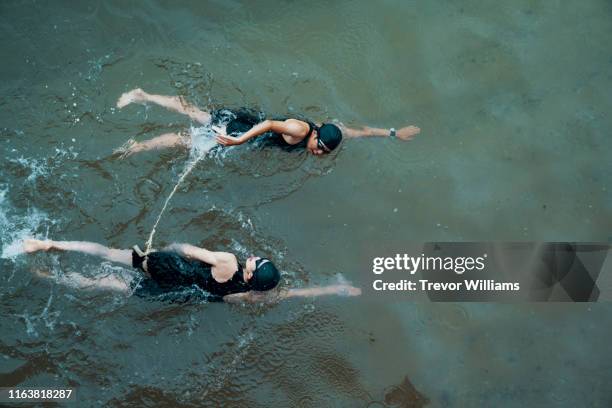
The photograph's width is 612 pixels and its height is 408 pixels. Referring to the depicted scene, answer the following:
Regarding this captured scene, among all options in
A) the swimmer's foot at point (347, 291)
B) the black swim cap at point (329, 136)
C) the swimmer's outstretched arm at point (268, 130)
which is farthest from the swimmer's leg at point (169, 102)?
the swimmer's foot at point (347, 291)

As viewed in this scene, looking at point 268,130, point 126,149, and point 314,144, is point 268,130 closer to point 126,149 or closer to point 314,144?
point 314,144

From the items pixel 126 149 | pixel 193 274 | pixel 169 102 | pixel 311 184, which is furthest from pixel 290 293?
pixel 169 102

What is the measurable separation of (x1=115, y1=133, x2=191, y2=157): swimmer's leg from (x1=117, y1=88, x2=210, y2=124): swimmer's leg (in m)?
0.27

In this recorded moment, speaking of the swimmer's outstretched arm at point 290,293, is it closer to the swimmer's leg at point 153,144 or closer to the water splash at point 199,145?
the water splash at point 199,145

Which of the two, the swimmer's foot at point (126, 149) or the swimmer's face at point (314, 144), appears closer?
the swimmer's face at point (314, 144)

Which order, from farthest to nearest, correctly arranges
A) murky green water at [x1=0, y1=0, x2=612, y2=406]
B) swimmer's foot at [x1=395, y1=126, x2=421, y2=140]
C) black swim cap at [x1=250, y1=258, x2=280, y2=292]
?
swimmer's foot at [x1=395, y1=126, x2=421, y2=140]
murky green water at [x1=0, y1=0, x2=612, y2=406]
black swim cap at [x1=250, y1=258, x2=280, y2=292]

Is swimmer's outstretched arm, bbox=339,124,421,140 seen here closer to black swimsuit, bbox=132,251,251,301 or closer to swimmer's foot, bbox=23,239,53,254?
black swimsuit, bbox=132,251,251,301

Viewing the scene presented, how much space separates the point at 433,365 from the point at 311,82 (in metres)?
3.06

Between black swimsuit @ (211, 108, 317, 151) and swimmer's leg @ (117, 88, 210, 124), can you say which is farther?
swimmer's leg @ (117, 88, 210, 124)

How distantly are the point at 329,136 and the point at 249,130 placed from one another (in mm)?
708

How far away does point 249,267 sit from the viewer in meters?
5.11

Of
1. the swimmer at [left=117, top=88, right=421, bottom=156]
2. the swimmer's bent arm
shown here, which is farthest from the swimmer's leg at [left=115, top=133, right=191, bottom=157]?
the swimmer's bent arm

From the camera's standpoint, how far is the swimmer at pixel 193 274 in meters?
5.16

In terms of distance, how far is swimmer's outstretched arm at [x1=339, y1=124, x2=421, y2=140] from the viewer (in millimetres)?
6141
